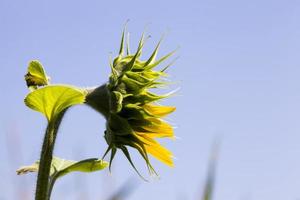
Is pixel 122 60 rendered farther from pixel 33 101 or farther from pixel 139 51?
pixel 33 101

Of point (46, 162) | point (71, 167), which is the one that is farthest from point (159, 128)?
point (46, 162)

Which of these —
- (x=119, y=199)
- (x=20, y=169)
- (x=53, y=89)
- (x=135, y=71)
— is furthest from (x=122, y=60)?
(x=119, y=199)

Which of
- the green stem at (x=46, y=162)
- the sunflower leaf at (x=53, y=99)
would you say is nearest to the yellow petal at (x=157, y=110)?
the sunflower leaf at (x=53, y=99)

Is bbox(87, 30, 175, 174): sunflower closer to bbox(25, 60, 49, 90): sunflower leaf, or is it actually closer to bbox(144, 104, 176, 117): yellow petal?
bbox(144, 104, 176, 117): yellow petal

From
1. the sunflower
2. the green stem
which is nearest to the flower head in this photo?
the sunflower

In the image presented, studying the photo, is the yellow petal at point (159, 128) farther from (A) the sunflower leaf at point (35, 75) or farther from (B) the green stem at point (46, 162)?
(A) the sunflower leaf at point (35, 75)
